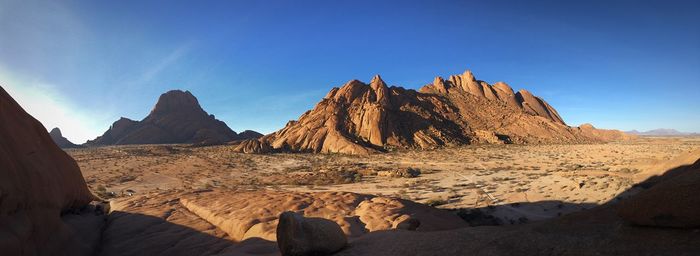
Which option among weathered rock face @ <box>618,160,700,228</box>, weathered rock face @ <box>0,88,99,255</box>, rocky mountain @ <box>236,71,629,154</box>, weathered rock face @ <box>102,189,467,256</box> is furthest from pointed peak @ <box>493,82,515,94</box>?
weathered rock face @ <box>0,88,99,255</box>

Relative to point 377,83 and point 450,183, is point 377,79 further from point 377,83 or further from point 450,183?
point 450,183

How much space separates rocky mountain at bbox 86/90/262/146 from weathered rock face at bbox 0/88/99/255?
9459cm

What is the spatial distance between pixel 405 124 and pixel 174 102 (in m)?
96.1

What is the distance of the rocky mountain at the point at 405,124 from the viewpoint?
60094 mm

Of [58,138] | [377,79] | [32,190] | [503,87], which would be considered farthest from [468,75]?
[58,138]

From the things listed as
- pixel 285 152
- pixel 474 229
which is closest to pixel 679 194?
pixel 474 229

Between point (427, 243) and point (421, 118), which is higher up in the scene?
point (421, 118)

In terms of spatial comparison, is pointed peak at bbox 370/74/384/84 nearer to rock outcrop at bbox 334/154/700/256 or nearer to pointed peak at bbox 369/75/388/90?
pointed peak at bbox 369/75/388/90

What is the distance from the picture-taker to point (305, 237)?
7023 millimetres

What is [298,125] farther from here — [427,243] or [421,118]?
[427,243]

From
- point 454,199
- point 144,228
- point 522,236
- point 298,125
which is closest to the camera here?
point 522,236

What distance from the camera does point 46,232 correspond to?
8.25m

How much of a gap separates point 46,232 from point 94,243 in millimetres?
2576

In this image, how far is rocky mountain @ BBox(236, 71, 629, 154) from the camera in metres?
60.1
